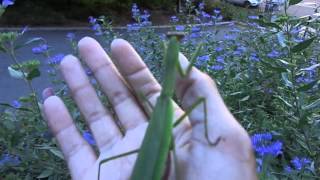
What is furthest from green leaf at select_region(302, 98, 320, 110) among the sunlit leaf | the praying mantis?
the sunlit leaf

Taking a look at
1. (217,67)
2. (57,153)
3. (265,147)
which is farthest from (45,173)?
(217,67)

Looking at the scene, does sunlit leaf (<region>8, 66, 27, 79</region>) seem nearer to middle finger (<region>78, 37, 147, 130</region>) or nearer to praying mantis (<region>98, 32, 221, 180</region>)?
middle finger (<region>78, 37, 147, 130</region>)

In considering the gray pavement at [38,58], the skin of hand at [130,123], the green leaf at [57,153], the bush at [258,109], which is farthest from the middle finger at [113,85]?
the gray pavement at [38,58]

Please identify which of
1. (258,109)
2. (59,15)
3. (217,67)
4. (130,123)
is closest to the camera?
(130,123)

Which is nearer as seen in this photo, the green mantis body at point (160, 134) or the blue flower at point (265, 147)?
the green mantis body at point (160, 134)

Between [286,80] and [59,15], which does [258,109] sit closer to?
[286,80]

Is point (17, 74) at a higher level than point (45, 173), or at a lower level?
higher

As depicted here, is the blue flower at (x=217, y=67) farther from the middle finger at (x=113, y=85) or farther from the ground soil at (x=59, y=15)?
the ground soil at (x=59, y=15)
